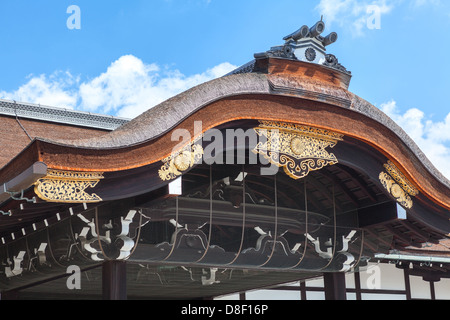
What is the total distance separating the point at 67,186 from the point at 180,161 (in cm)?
114

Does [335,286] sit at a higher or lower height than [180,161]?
lower

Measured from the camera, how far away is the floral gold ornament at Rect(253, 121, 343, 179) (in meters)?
6.60

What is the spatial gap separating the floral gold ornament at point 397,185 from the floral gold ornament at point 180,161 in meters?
2.42

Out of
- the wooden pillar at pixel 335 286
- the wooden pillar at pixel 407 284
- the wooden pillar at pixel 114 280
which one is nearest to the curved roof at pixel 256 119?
the wooden pillar at pixel 114 280

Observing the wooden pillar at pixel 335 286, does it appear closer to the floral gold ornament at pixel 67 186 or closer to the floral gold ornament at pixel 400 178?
the floral gold ornament at pixel 400 178

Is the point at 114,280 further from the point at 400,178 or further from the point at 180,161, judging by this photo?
the point at 400,178

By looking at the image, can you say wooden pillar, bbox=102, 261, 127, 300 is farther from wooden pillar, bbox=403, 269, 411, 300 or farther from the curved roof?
wooden pillar, bbox=403, 269, 411, 300

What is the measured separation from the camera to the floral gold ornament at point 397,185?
293 inches

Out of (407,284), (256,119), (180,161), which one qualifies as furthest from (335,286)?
(407,284)

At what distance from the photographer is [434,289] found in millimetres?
12586

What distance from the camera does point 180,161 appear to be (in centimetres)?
606
